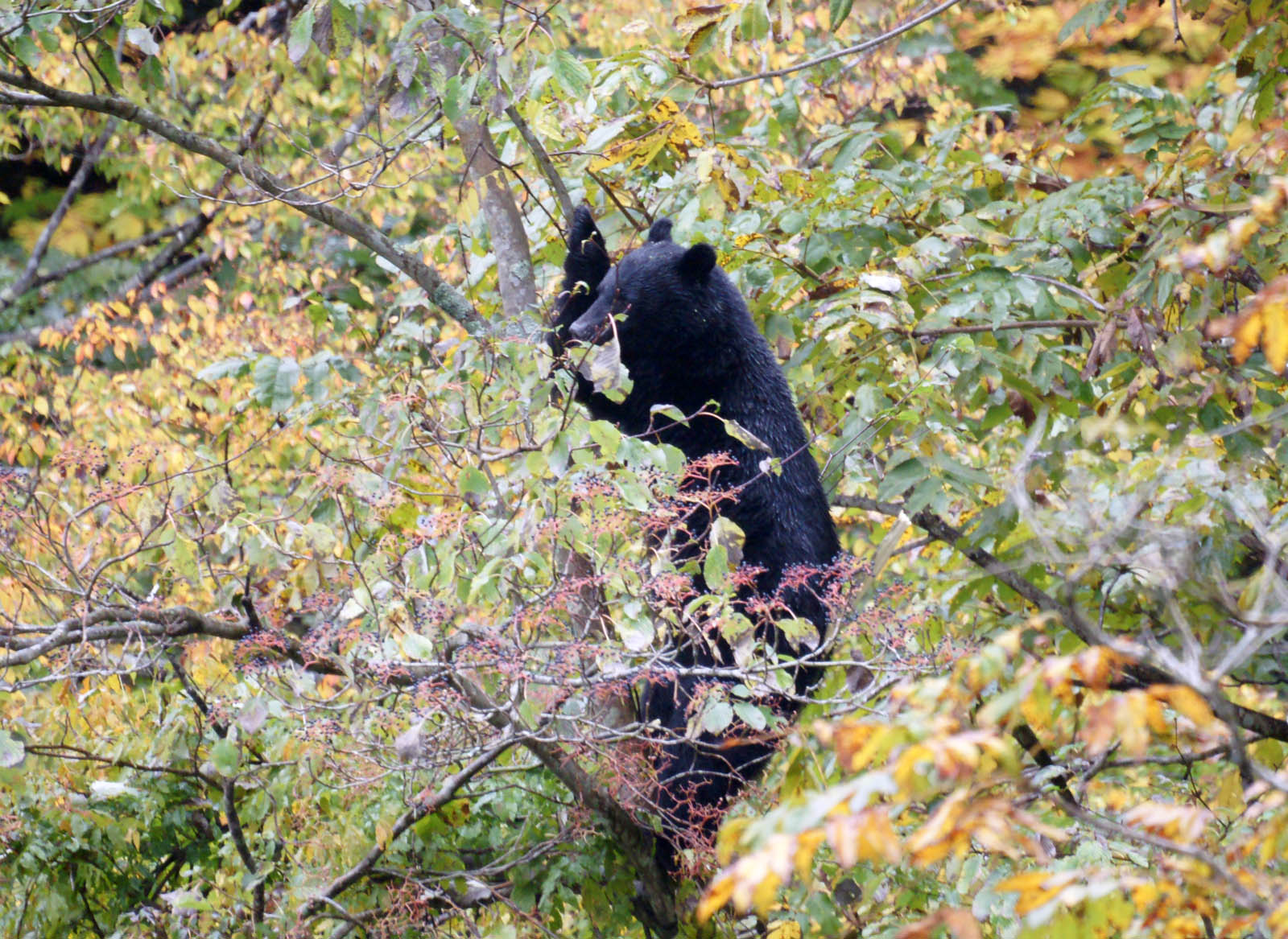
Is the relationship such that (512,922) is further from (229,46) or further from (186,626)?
(229,46)

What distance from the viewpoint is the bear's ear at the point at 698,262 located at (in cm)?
349

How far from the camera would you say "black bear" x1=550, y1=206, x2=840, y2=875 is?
2955 millimetres

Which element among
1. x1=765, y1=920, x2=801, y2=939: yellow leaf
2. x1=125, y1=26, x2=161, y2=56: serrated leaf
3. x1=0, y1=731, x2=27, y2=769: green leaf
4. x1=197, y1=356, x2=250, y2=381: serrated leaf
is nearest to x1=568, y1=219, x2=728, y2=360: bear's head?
x1=197, y1=356, x2=250, y2=381: serrated leaf

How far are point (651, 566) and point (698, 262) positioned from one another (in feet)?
4.83

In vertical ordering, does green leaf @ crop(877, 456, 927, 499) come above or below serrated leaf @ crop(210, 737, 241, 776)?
below

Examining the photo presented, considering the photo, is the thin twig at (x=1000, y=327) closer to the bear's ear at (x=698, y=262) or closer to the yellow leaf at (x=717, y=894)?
the bear's ear at (x=698, y=262)

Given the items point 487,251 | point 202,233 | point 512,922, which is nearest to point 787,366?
point 487,251

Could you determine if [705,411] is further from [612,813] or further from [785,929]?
[785,929]

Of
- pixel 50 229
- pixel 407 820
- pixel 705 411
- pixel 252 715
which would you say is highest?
pixel 50 229

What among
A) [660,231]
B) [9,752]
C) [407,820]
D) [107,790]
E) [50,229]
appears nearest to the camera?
[9,752]

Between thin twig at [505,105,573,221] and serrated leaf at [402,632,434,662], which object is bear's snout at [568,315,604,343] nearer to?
thin twig at [505,105,573,221]

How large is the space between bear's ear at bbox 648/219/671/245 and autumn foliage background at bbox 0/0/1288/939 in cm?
7

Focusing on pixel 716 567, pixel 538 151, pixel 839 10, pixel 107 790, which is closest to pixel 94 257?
pixel 538 151

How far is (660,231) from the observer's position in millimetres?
3752
